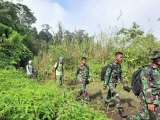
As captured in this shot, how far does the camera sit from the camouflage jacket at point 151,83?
7602 millimetres

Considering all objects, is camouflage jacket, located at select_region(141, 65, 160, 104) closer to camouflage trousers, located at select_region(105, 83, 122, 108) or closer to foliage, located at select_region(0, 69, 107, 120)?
foliage, located at select_region(0, 69, 107, 120)

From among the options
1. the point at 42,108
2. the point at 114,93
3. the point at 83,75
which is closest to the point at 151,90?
the point at 42,108

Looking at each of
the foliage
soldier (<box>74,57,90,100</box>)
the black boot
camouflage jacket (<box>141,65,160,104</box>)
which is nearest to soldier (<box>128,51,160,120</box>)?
camouflage jacket (<box>141,65,160,104</box>)

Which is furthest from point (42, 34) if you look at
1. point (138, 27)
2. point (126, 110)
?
point (126, 110)

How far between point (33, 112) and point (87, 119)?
78 cm

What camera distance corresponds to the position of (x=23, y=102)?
6066 millimetres

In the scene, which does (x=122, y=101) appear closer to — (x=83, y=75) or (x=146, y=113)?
(x=83, y=75)

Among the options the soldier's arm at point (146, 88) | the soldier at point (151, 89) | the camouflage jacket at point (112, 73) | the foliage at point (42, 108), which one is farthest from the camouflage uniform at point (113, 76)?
the foliage at point (42, 108)

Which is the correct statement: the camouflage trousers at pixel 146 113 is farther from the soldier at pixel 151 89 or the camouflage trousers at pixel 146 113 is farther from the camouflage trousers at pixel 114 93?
the camouflage trousers at pixel 114 93

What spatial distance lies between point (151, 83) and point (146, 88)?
16cm

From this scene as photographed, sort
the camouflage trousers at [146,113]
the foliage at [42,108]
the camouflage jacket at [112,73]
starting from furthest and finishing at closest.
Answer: the camouflage jacket at [112,73]
the camouflage trousers at [146,113]
the foliage at [42,108]

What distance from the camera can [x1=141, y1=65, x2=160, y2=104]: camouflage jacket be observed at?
760 cm

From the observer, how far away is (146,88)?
761cm

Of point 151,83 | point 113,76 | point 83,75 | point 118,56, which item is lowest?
point 151,83
